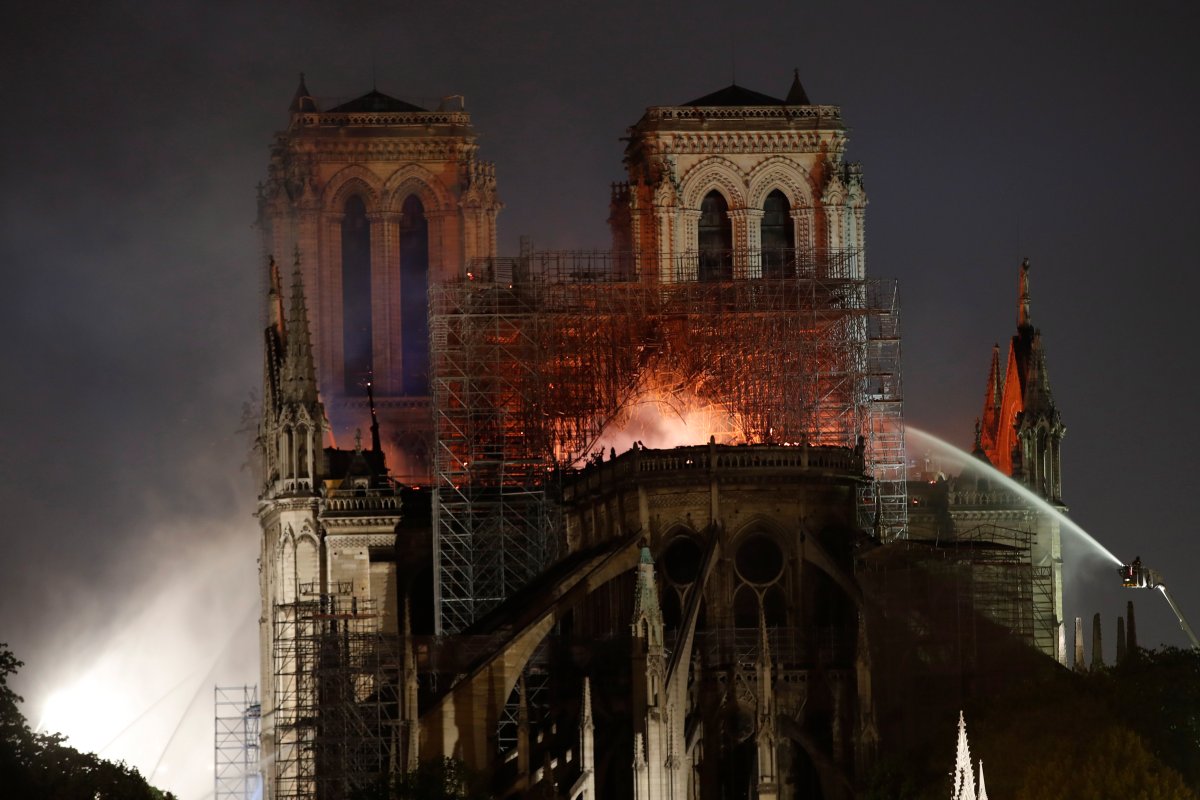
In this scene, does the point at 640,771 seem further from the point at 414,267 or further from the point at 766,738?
the point at 414,267

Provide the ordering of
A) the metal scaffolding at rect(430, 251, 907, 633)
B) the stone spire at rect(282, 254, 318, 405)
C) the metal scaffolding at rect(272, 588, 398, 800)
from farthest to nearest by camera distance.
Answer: the stone spire at rect(282, 254, 318, 405) → the metal scaffolding at rect(430, 251, 907, 633) → the metal scaffolding at rect(272, 588, 398, 800)

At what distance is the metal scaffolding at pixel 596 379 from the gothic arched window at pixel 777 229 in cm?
441

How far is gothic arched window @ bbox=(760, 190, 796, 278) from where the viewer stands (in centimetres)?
11525

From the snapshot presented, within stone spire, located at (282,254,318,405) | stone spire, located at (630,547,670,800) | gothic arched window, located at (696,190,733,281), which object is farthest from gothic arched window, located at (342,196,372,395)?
stone spire, located at (630,547,670,800)

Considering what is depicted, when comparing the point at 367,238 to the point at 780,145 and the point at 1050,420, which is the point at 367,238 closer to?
the point at 780,145

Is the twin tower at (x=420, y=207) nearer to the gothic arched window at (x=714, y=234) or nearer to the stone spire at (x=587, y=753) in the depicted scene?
the gothic arched window at (x=714, y=234)

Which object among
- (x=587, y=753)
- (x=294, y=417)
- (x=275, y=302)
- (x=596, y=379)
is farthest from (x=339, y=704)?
(x=275, y=302)

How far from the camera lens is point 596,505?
102m

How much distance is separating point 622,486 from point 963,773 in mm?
19412

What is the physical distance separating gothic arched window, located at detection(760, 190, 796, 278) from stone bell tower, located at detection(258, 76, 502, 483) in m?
10.3

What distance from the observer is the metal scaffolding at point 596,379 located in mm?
105375

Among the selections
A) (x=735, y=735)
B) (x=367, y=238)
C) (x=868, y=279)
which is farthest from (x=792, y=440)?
(x=367, y=238)

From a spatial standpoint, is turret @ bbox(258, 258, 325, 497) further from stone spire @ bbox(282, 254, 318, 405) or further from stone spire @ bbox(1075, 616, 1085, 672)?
stone spire @ bbox(1075, 616, 1085, 672)

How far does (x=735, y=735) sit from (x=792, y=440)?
12033mm
